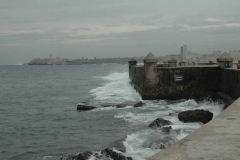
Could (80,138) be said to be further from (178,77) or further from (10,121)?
(178,77)

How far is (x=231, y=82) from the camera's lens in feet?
49.2

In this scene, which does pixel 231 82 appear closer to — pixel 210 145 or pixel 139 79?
pixel 139 79

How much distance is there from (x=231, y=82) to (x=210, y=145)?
11899 millimetres

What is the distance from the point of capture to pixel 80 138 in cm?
1105

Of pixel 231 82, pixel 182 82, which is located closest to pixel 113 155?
pixel 231 82

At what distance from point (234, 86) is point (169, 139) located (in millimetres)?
6777

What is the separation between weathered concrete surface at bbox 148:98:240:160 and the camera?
356 cm

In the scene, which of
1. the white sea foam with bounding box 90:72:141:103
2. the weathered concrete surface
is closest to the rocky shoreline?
the white sea foam with bounding box 90:72:141:103

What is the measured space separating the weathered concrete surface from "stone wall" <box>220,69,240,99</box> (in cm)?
909

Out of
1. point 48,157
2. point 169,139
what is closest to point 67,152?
point 48,157

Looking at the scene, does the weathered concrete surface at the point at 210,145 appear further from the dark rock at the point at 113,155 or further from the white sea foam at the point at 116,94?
the white sea foam at the point at 116,94

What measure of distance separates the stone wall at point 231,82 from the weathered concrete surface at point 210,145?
9094 mm

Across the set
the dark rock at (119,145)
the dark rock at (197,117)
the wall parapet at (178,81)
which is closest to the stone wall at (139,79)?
the wall parapet at (178,81)

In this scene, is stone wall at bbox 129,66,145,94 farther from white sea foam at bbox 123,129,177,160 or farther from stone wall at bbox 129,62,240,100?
white sea foam at bbox 123,129,177,160
